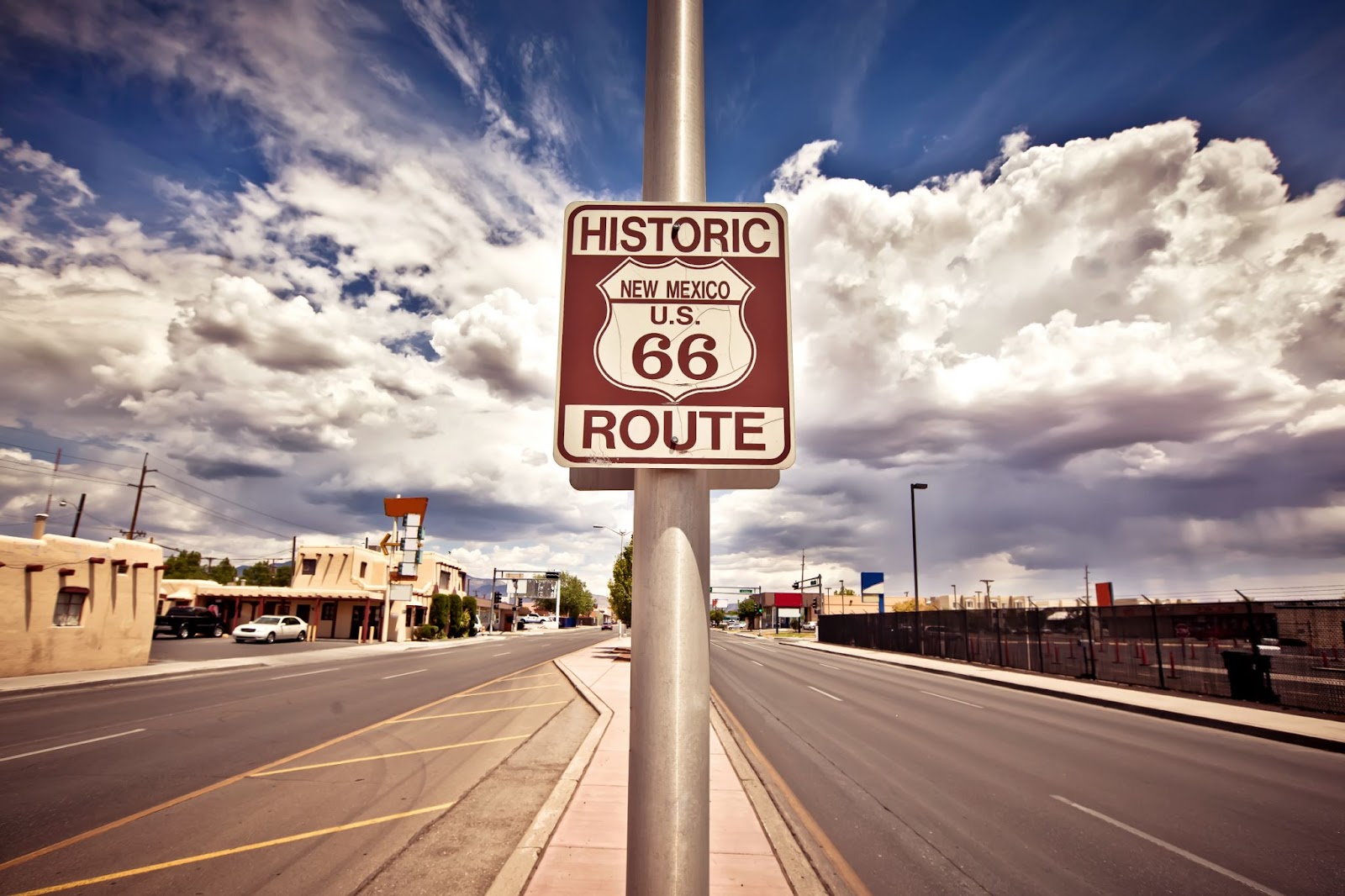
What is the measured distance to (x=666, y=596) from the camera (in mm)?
1801

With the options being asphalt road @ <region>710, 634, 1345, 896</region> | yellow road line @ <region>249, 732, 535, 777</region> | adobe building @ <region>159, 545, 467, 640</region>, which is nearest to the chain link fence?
asphalt road @ <region>710, 634, 1345, 896</region>

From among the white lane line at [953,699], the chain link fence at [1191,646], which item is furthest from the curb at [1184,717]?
the white lane line at [953,699]

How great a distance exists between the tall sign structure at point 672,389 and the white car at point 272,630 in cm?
4189

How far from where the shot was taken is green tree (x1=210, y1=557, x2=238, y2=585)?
93863mm

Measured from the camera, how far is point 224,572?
95.6 meters

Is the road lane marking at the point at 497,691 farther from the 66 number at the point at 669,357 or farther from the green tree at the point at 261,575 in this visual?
the green tree at the point at 261,575

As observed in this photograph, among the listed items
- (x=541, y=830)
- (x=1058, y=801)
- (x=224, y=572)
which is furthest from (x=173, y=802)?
(x=224, y=572)

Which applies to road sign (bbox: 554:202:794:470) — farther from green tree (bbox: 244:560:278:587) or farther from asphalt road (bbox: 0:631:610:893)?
green tree (bbox: 244:560:278:587)

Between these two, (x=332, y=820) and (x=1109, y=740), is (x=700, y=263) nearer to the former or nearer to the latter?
(x=332, y=820)

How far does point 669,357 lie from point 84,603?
85.4ft

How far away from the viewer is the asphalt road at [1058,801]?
17.7 feet

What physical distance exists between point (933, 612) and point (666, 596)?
36694mm

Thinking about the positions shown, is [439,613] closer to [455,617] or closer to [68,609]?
[455,617]

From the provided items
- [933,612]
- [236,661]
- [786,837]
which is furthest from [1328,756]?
[236,661]
